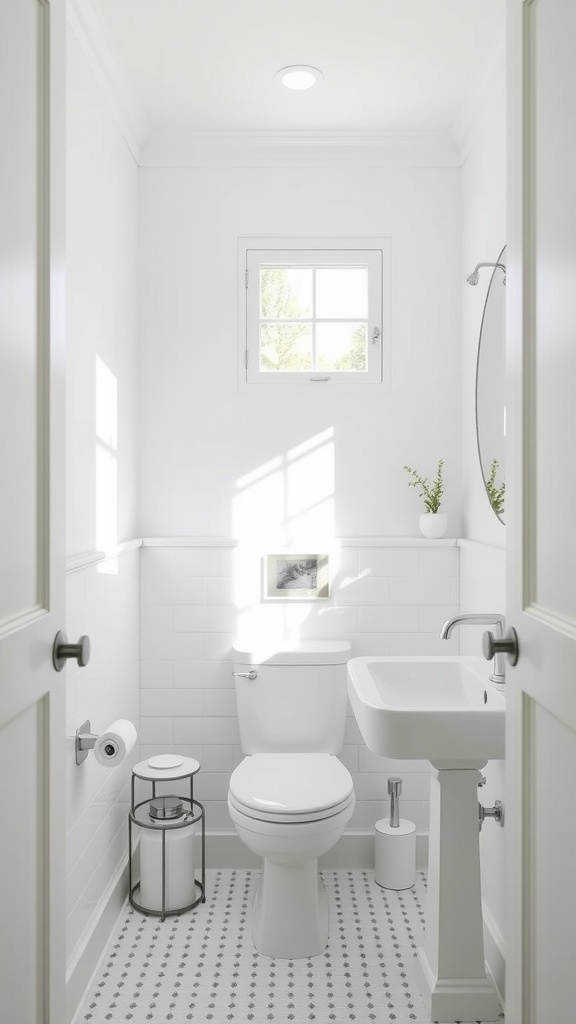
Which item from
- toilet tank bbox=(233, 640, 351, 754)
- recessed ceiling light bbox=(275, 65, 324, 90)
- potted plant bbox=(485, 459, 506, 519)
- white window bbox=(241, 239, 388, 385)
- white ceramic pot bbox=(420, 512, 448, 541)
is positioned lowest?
toilet tank bbox=(233, 640, 351, 754)

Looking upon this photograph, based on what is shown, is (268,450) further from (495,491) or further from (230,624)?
(495,491)

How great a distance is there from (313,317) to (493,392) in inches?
31.2

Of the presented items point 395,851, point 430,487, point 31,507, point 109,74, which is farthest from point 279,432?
point 31,507

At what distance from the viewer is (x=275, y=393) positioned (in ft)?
9.71

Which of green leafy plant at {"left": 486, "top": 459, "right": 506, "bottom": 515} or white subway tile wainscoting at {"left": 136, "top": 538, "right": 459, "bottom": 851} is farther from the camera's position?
Answer: white subway tile wainscoting at {"left": 136, "top": 538, "right": 459, "bottom": 851}

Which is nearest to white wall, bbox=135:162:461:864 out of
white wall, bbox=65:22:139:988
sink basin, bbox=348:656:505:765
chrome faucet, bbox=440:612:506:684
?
white wall, bbox=65:22:139:988

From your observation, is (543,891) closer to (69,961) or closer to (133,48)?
(69,961)

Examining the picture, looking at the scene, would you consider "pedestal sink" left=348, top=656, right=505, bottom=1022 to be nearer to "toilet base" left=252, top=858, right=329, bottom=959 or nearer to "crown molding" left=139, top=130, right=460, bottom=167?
"toilet base" left=252, top=858, right=329, bottom=959

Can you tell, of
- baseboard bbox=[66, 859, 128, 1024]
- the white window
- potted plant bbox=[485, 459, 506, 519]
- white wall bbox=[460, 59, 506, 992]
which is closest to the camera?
baseboard bbox=[66, 859, 128, 1024]

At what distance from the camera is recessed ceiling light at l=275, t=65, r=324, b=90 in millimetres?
2461

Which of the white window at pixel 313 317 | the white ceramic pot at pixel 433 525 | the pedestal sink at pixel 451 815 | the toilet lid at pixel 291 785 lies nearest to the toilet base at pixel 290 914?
the toilet lid at pixel 291 785

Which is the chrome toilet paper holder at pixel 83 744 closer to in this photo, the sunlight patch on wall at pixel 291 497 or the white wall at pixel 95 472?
the white wall at pixel 95 472

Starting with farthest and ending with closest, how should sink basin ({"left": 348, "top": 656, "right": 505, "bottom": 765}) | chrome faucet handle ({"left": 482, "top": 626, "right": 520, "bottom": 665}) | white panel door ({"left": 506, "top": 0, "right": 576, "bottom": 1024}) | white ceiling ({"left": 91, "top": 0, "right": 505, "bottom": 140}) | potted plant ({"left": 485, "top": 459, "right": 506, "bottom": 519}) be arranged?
potted plant ({"left": 485, "top": 459, "right": 506, "bottom": 519}) → white ceiling ({"left": 91, "top": 0, "right": 505, "bottom": 140}) → sink basin ({"left": 348, "top": 656, "right": 505, "bottom": 765}) → chrome faucet handle ({"left": 482, "top": 626, "right": 520, "bottom": 665}) → white panel door ({"left": 506, "top": 0, "right": 576, "bottom": 1024})

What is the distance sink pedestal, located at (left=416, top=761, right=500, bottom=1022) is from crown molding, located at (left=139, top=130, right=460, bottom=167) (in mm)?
2171
